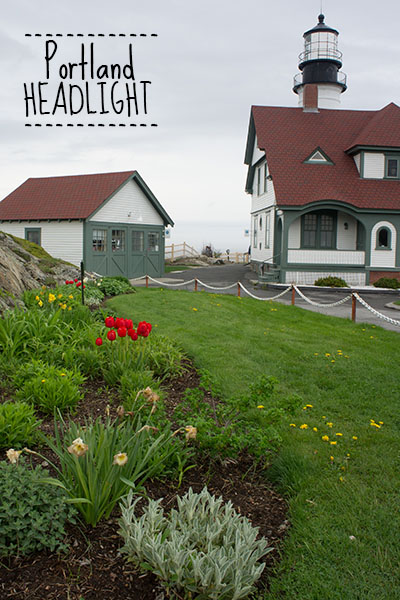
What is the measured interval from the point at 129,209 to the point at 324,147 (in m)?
10.9

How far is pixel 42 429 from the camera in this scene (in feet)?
15.1

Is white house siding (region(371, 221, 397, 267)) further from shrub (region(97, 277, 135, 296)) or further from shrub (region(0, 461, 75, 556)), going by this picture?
shrub (region(0, 461, 75, 556))

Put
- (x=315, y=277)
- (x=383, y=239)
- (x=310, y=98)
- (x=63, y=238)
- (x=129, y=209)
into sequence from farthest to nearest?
(x=310, y=98) → (x=129, y=209) → (x=63, y=238) → (x=383, y=239) → (x=315, y=277)

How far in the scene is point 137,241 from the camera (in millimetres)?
29234

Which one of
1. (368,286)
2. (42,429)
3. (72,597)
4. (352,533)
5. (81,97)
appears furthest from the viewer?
(368,286)

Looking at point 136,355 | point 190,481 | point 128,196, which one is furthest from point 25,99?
point 128,196

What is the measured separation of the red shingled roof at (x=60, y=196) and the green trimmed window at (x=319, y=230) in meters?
9.52

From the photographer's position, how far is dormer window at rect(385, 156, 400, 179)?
2728 cm

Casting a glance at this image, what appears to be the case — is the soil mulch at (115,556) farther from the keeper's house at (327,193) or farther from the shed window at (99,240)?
the shed window at (99,240)

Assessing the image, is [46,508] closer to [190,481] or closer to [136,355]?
[190,481]

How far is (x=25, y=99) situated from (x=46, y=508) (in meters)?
11.3

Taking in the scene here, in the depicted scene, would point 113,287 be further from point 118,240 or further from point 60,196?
point 60,196

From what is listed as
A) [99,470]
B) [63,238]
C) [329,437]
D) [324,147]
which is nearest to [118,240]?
[63,238]

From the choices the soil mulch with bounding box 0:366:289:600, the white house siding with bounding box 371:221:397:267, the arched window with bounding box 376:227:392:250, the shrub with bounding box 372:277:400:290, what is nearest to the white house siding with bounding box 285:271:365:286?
the white house siding with bounding box 371:221:397:267
